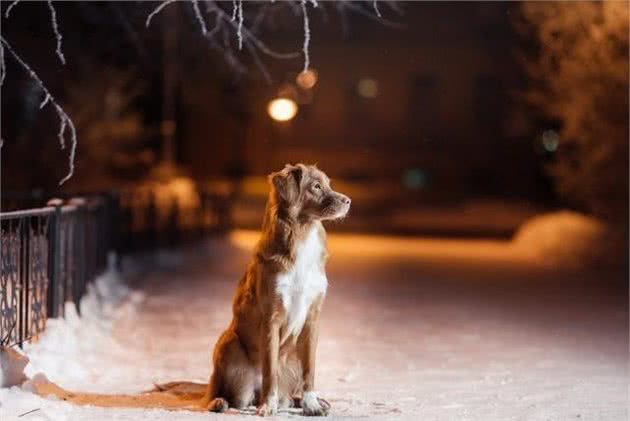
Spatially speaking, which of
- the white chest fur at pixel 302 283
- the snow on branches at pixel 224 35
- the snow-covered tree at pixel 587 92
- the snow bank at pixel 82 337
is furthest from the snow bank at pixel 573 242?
the white chest fur at pixel 302 283

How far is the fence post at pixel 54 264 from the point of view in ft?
33.2

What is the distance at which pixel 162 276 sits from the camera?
1648 cm

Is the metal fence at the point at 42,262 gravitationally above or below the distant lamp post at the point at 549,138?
below

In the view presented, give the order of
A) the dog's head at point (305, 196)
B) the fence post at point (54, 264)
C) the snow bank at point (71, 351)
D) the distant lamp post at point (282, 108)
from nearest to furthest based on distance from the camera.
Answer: the snow bank at point (71, 351)
the dog's head at point (305, 196)
the fence post at point (54, 264)
the distant lamp post at point (282, 108)

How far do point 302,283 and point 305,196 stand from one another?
599mm

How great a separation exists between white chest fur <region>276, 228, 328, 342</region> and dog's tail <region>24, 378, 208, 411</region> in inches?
37.2

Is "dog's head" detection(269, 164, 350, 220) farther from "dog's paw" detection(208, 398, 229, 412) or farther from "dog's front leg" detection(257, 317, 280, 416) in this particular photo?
"dog's paw" detection(208, 398, 229, 412)

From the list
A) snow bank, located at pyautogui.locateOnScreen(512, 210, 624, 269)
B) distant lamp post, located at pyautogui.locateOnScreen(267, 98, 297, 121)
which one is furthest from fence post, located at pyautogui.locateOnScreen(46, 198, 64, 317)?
snow bank, located at pyautogui.locateOnScreen(512, 210, 624, 269)

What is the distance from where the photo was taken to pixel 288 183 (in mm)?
7176

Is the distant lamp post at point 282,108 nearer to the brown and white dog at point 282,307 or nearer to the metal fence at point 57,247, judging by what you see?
the metal fence at point 57,247

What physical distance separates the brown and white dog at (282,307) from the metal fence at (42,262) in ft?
6.73

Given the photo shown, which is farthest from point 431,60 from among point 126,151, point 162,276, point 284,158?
point 162,276

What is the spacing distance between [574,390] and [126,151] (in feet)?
64.0

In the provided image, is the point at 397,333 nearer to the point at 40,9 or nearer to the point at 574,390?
the point at 574,390
